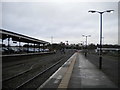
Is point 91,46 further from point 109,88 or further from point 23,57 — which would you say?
point 109,88

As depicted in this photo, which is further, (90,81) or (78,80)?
(78,80)

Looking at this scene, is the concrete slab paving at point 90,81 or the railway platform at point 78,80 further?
the concrete slab paving at point 90,81

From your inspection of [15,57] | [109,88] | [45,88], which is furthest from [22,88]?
[15,57]

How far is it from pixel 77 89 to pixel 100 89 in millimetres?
1088

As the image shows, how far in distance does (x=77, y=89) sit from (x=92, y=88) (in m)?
0.81

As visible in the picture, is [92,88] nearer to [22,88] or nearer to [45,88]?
[45,88]

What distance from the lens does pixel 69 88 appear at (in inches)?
434

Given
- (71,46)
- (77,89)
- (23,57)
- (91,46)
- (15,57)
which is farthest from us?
(71,46)

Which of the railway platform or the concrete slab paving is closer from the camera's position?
the railway platform

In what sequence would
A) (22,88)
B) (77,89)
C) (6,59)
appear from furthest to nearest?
(6,59), (22,88), (77,89)

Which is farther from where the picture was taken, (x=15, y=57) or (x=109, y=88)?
(x=15, y=57)

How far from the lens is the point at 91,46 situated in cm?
18288

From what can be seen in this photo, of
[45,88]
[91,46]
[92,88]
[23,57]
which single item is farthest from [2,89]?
[91,46]

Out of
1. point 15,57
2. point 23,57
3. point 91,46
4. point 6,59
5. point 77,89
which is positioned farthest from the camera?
point 91,46
